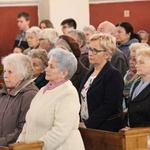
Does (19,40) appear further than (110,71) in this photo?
Yes

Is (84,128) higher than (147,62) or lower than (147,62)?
lower

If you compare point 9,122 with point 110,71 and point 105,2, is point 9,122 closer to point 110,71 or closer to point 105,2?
point 110,71

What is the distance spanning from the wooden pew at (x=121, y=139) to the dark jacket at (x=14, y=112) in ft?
1.97

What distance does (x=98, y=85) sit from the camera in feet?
18.2

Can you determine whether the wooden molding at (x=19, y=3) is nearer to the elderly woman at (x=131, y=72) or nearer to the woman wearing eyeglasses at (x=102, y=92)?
the elderly woman at (x=131, y=72)

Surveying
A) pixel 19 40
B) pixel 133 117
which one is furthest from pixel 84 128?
pixel 19 40

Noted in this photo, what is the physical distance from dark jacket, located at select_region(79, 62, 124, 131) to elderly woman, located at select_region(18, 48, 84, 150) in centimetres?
47

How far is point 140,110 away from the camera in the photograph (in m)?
5.21

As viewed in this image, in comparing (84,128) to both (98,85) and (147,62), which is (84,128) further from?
(147,62)

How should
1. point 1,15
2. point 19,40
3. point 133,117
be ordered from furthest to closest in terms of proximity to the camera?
point 1,15
point 19,40
point 133,117

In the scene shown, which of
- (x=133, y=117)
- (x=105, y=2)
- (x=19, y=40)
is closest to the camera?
(x=133, y=117)

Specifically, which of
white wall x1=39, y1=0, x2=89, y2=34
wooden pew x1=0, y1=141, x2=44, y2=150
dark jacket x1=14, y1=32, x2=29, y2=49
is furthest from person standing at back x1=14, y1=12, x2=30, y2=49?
wooden pew x1=0, y1=141, x2=44, y2=150

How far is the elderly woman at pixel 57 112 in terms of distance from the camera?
16.0 ft

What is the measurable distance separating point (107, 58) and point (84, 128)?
0.76m
